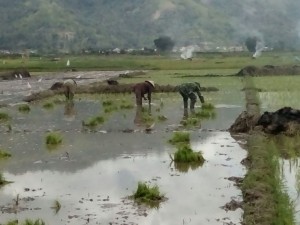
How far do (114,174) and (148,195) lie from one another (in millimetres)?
1906

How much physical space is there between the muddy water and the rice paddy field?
2cm

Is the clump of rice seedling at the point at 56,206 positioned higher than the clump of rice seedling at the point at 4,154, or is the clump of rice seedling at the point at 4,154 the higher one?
the clump of rice seedling at the point at 4,154

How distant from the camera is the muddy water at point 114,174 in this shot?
24.2ft

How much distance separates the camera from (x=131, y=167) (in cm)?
1030

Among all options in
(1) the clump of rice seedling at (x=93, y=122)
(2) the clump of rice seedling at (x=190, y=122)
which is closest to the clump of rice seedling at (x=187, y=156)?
(2) the clump of rice seedling at (x=190, y=122)

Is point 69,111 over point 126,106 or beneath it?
beneath

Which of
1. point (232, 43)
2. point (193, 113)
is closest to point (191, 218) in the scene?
point (193, 113)

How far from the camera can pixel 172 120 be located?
16781 mm

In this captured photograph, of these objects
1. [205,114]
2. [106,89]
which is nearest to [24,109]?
[205,114]

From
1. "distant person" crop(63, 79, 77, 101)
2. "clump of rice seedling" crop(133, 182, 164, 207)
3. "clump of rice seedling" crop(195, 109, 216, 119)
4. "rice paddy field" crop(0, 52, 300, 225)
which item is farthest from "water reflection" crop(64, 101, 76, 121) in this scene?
"clump of rice seedling" crop(133, 182, 164, 207)

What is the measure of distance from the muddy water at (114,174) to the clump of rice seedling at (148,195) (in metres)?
0.15

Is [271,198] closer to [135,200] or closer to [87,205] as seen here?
[135,200]

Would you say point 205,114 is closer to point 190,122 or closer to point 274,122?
point 190,122

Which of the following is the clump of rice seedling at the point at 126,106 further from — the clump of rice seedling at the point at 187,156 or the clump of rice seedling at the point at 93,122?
the clump of rice seedling at the point at 187,156
